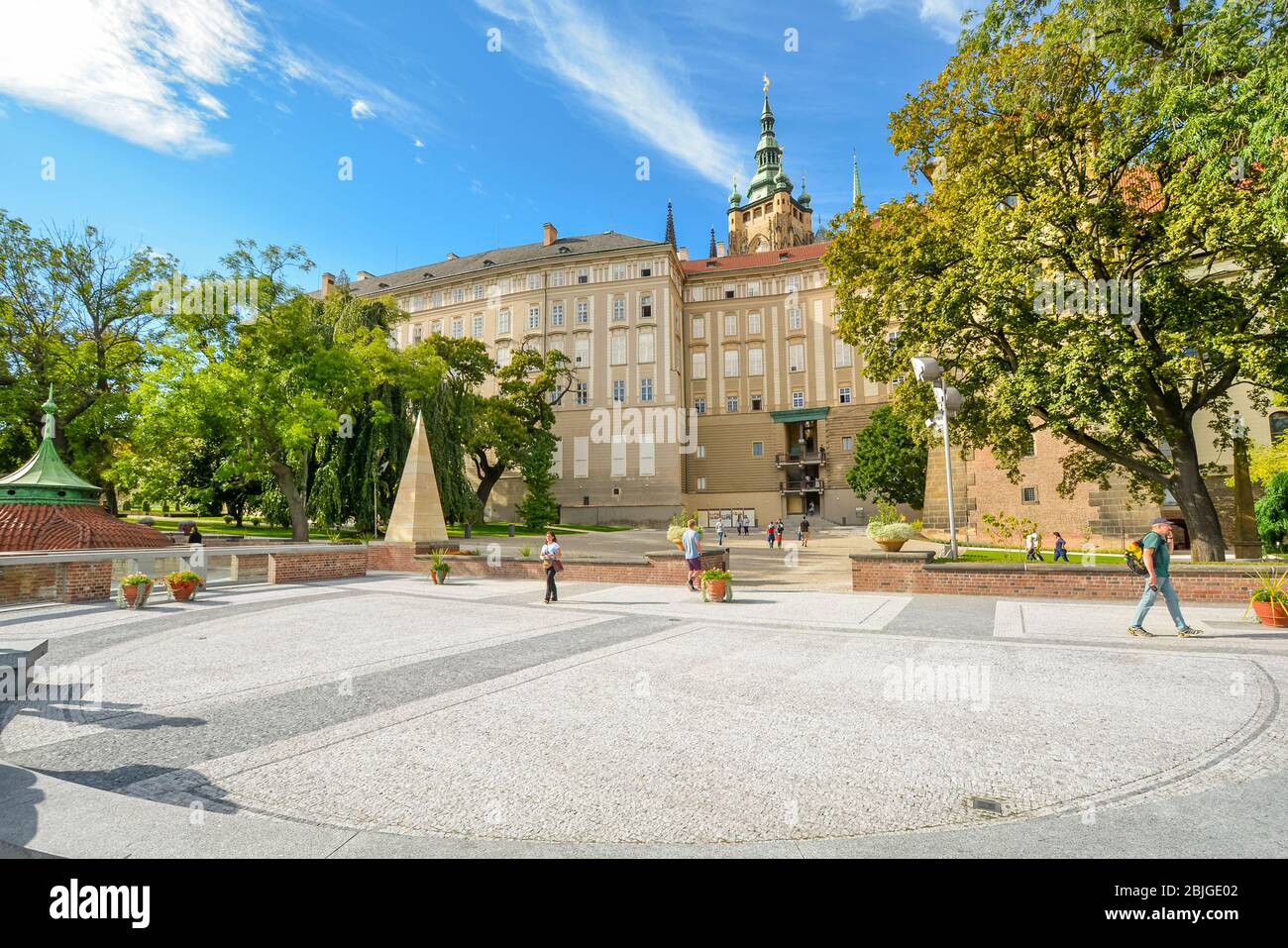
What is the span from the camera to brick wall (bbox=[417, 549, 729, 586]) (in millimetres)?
16266

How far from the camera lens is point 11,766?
12.7 feet

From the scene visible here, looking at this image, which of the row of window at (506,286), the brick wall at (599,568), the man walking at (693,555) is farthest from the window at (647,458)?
the man walking at (693,555)

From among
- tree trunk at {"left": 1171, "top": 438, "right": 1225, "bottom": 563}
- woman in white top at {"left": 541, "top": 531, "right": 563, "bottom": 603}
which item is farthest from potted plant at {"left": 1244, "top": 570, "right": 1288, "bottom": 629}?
woman in white top at {"left": 541, "top": 531, "right": 563, "bottom": 603}

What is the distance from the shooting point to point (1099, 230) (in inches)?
548

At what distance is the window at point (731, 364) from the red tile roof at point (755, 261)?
27.0ft

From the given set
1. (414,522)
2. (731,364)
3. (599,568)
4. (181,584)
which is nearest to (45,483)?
(181,584)

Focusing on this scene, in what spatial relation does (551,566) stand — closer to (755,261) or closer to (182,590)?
(182,590)

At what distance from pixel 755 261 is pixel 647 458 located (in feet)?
82.4

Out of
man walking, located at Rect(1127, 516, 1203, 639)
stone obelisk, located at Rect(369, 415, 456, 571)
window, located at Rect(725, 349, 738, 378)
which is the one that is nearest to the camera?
man walking, located at Rect(1127, 516, 1203, 639)

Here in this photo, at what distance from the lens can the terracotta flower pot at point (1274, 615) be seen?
29.5 ft

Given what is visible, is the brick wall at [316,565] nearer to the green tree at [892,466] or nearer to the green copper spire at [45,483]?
the green copper spire at [45,483]

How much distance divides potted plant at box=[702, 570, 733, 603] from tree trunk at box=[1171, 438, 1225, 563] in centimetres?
1097

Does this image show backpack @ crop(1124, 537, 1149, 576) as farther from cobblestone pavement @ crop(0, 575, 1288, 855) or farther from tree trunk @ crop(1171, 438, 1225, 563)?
tree trunk @ crop(1171, 438, 1225, 563)
